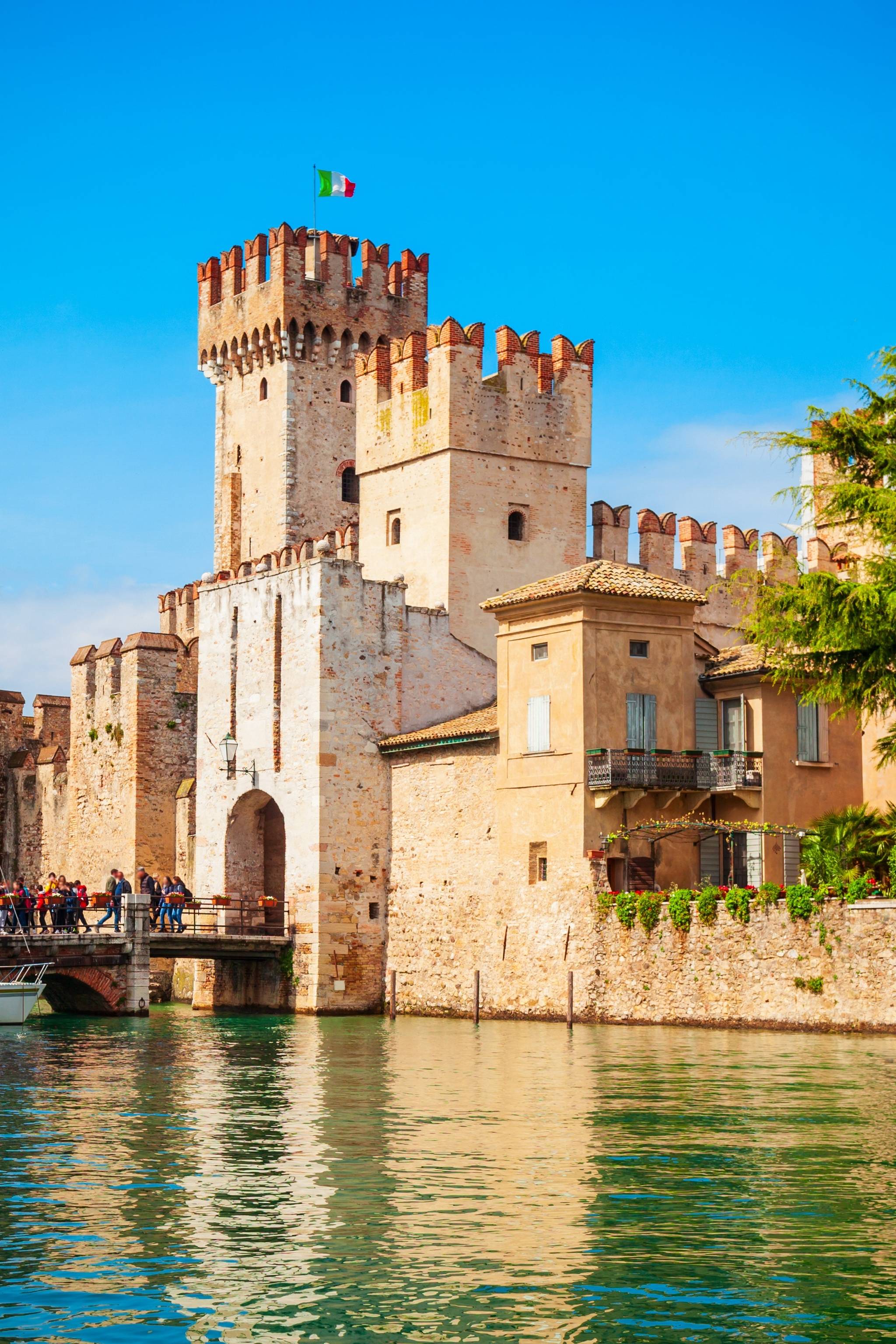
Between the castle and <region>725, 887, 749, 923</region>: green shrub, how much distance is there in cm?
355

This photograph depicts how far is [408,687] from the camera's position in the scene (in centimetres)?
3847

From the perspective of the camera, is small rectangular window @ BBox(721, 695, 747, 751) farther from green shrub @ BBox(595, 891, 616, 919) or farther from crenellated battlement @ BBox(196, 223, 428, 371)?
crenellated battlement @ BBox(196, 223, 428, 371)

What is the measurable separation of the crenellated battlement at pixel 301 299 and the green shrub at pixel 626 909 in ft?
75.7

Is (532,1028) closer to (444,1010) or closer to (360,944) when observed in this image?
(444,1010)

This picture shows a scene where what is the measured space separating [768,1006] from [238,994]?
14.4 metres

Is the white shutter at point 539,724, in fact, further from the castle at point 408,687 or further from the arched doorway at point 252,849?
the arched doorway at point 252,849

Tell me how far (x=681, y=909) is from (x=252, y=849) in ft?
43.9

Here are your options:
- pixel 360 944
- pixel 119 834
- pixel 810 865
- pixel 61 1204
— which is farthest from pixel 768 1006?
pixel 119 834

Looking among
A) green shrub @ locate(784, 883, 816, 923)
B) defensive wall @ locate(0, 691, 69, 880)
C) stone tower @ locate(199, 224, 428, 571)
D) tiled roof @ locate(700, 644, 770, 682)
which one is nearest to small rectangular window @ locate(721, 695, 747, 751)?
tiled roof @ locate(700, 644, 770, 682)

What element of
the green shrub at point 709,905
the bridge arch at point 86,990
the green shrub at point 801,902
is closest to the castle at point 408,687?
the green shrub at point 709,905

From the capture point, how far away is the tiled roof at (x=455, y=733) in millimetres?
34875

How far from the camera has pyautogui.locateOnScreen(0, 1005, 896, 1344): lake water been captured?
1078 cm

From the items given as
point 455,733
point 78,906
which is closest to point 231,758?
point 78,906

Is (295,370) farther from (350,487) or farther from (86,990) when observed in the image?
(86,990)
